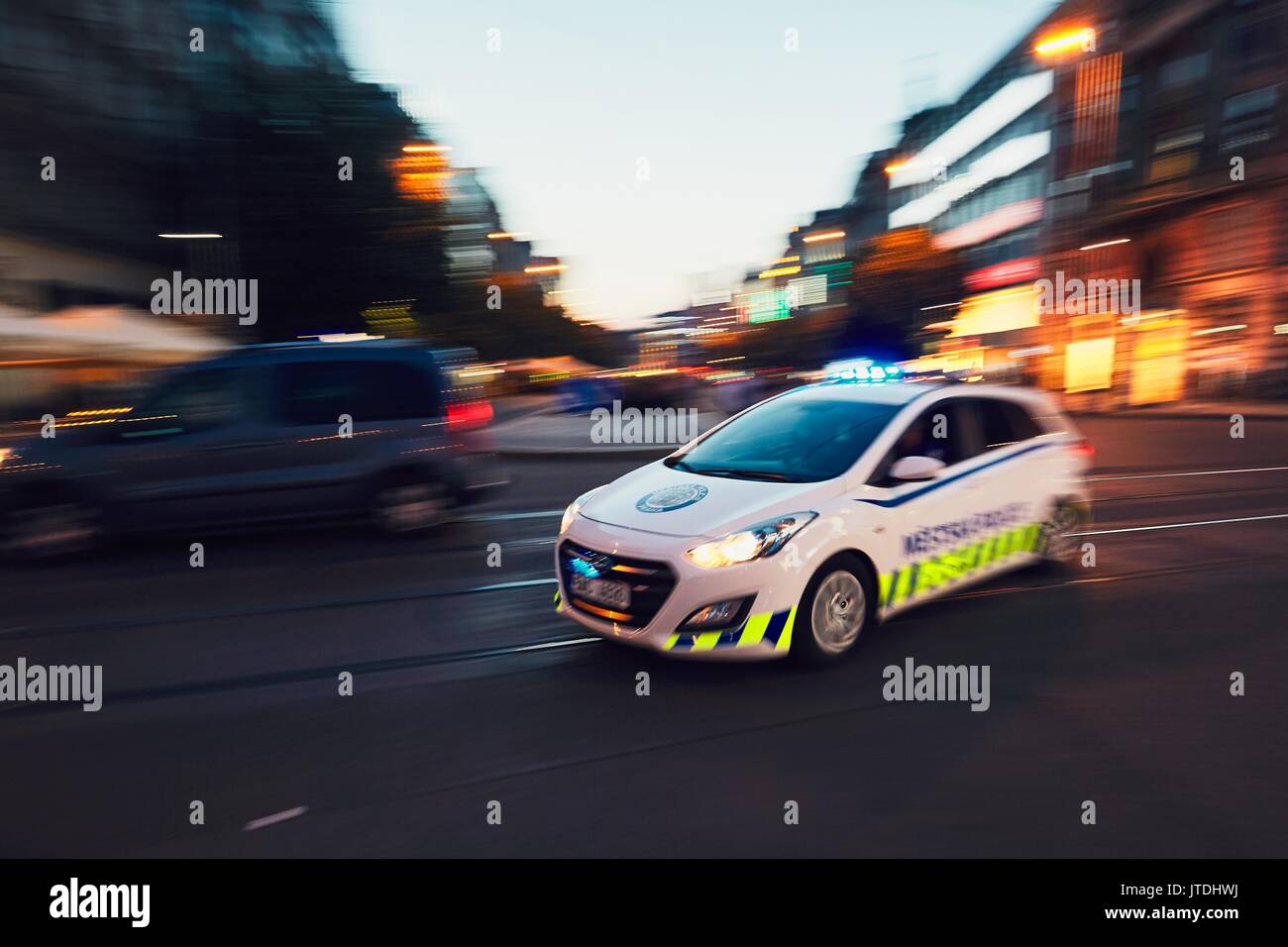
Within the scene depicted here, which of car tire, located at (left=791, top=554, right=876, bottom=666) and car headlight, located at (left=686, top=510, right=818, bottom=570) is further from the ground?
car headlight, located at (left=686, top=510, right=818, bottom=570)

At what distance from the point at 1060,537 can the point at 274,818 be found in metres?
5.56

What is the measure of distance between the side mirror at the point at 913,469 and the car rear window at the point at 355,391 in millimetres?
→ 4718

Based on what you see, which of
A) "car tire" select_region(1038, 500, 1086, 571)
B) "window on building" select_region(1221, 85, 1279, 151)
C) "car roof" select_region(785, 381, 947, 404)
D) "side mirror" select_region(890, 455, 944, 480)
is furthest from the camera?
"window on building" select_region(1221, 85, 1279, 151)

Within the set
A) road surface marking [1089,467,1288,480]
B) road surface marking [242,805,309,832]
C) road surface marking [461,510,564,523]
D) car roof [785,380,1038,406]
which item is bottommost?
road surface marking [242,805,309,832]

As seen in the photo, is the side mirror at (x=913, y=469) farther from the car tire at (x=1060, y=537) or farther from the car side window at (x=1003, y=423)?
the car tire at (x=1060, y=537)

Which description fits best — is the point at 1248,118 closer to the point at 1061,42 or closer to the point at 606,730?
the point at 1061,42

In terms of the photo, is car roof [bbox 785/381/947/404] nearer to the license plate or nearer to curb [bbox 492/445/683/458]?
Answer: the license plate

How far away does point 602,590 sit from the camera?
15.5ft

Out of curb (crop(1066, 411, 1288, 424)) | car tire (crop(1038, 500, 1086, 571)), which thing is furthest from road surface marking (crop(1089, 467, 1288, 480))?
curb (crop(1066, 411, 1288, 424))

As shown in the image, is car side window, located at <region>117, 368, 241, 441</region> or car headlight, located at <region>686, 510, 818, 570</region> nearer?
car headlight, located at <region>686, 510, 818, 570</region>

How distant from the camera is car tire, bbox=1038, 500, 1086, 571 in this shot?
21.2 ft

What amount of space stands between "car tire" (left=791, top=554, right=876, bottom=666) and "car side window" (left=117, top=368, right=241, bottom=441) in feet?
17.9

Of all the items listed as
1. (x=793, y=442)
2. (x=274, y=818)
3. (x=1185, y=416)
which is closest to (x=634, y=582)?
(x=793, y=442)

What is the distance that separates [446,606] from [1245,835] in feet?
15.0
